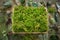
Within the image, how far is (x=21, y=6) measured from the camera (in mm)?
1961

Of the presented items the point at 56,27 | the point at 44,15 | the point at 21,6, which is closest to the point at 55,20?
the point at 56,27

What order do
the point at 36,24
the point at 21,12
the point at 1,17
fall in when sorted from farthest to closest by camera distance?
the point at 1,17, the point at 21,12, the point at 36,24

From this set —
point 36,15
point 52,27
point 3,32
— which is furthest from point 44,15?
point 3,32

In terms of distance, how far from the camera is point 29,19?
1.85 m

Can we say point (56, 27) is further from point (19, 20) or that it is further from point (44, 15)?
point (19, 20)

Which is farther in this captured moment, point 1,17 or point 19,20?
point 1,17

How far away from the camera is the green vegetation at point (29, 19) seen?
5.77 ft

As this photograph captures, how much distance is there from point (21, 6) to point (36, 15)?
0.58 feet

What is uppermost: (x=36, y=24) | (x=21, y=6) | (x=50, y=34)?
(x=21, y=6)

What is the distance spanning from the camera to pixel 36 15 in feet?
6.17

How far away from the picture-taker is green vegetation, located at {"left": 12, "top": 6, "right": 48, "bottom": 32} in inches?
69.3

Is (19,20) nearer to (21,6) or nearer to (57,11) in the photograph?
(21,6)

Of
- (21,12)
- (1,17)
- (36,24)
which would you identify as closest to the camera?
(36,24)

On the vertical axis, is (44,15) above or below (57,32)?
above
